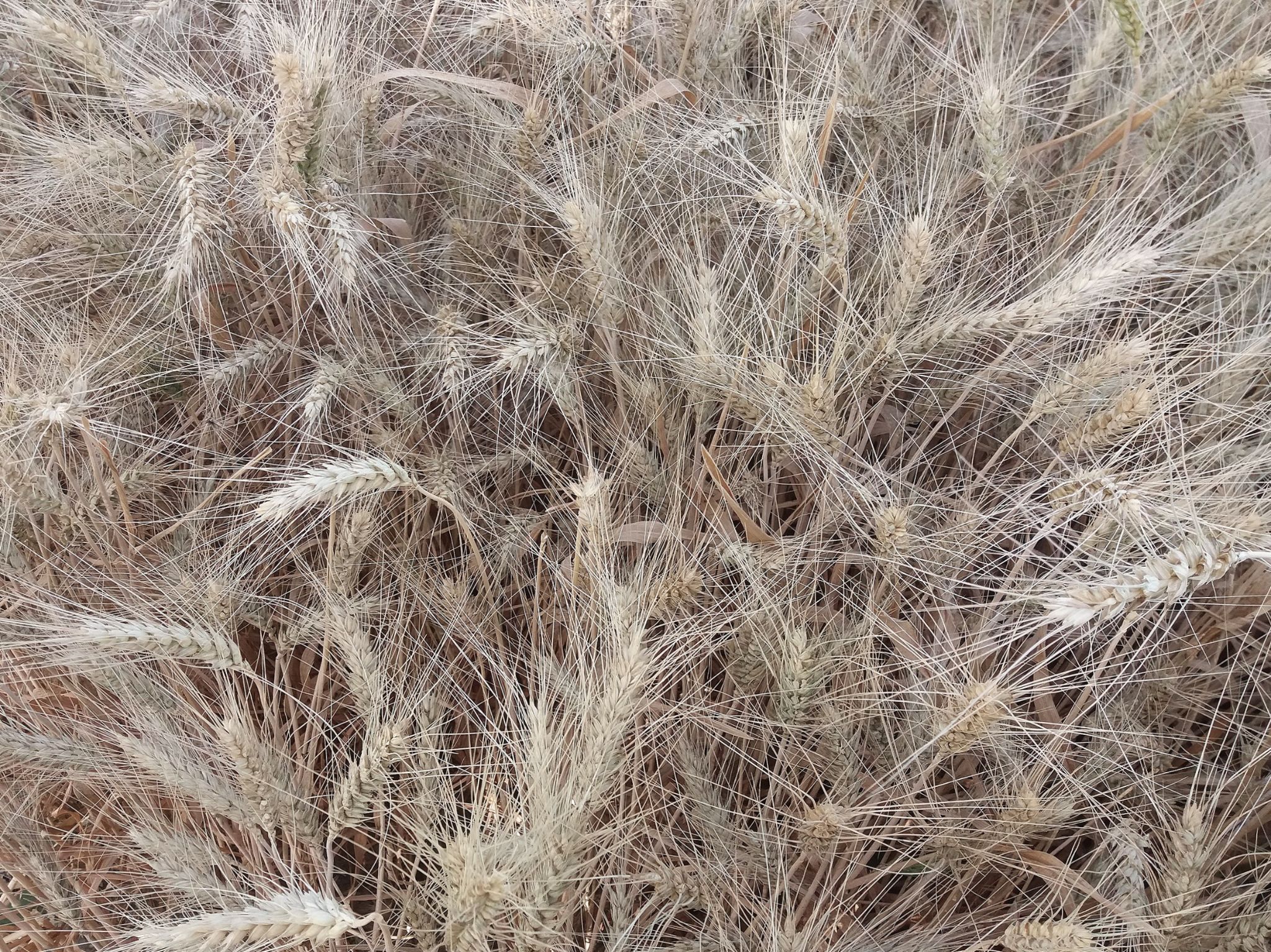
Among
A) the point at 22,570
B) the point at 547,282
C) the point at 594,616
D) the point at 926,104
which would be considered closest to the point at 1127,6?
the point at 926,104

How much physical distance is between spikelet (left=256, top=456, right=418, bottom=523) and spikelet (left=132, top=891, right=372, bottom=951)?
39cm

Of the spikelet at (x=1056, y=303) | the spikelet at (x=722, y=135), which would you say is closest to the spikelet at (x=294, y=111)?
the spikelet at (x=722, y=135)

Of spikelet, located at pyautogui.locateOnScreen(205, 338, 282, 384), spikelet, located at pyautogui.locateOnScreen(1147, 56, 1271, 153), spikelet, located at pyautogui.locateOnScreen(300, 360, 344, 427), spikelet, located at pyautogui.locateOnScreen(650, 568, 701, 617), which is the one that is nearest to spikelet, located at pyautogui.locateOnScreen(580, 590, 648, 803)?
spikelet, located at pyautogui.locateOnScreen(650, 568, 701, 617)

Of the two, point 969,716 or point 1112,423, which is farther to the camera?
point 1112,423

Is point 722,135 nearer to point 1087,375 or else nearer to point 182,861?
point 1087,375

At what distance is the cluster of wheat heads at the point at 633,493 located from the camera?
1072 mm

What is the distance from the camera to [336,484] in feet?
3.36

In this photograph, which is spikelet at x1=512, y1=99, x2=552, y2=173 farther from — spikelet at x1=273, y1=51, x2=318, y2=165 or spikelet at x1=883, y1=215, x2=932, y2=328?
spikelet at x1=883, y1=215, x2=932, y2=328

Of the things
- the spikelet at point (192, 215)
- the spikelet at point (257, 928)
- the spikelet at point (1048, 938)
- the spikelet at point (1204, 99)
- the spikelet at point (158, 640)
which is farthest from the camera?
the spikelet at point (1204, 99)

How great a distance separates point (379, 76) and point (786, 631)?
1176 millimetres

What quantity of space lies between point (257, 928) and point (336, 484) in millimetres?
454

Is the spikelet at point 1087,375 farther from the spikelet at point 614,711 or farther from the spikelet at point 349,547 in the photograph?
the spikelet at point 349,547

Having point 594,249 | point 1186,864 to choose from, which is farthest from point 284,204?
point 1186,864

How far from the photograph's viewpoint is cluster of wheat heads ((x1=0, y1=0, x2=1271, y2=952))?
1.07m
